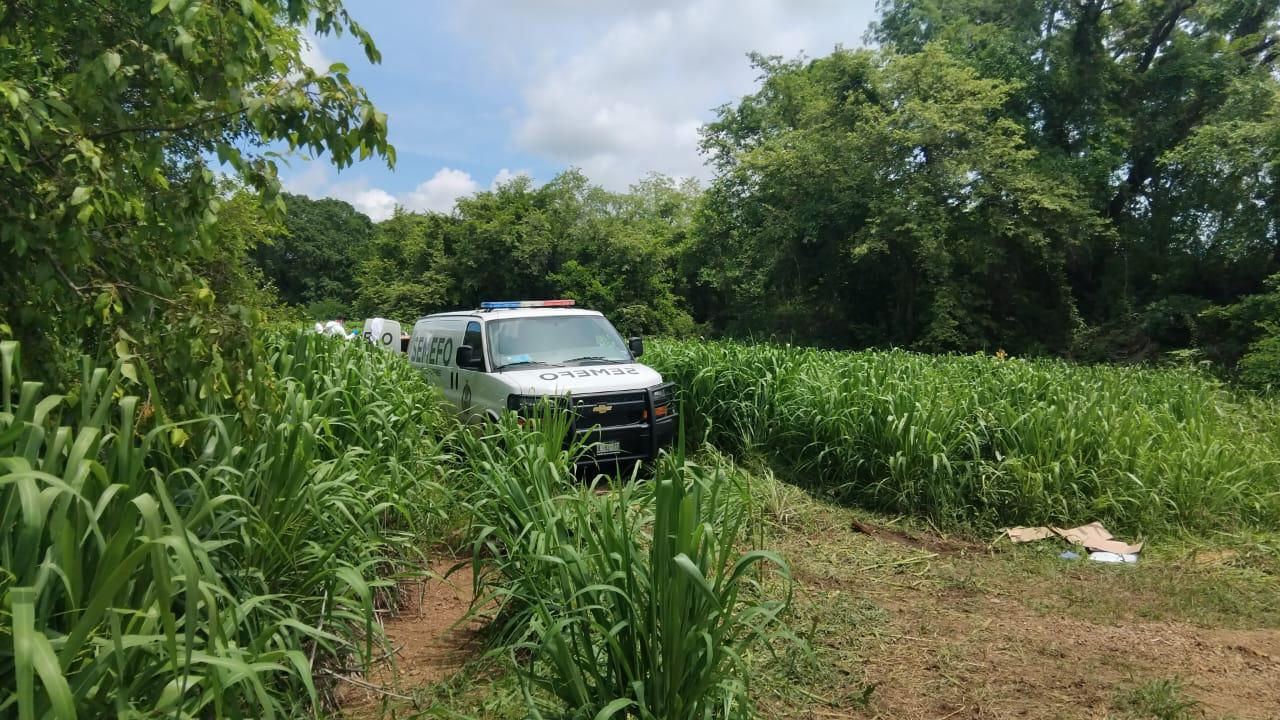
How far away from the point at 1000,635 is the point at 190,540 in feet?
13.2

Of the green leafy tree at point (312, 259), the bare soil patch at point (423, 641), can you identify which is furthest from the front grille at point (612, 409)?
the green leafy tree at point (312, 259)

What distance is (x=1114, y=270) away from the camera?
17.8m

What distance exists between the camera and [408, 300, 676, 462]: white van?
21.6 ft

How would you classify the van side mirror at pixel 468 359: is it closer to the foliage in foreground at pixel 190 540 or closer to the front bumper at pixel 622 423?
the front bumper at pixel 622 423

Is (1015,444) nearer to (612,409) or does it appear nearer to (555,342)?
(612,409)

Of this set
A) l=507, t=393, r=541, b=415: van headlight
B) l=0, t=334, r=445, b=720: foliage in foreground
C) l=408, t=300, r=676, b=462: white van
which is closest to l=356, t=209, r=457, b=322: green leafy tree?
l=408, t=300, r=676, b=462: white van

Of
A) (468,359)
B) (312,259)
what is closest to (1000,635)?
(468,359)

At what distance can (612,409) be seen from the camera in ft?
22.0

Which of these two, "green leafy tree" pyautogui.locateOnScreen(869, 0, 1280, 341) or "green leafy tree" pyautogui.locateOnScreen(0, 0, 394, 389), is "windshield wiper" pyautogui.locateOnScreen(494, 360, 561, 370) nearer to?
"green leafy tree" pyautogui.locateOnScreen(0, 0, 394, 389)

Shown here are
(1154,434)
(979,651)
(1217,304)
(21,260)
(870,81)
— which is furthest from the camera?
(870,81)

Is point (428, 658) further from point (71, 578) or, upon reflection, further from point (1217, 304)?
point (1217, 304)

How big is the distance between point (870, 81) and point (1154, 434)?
1433 cm

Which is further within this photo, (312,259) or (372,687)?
(312,259)

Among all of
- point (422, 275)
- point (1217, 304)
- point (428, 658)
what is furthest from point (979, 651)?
point (422, 275)
